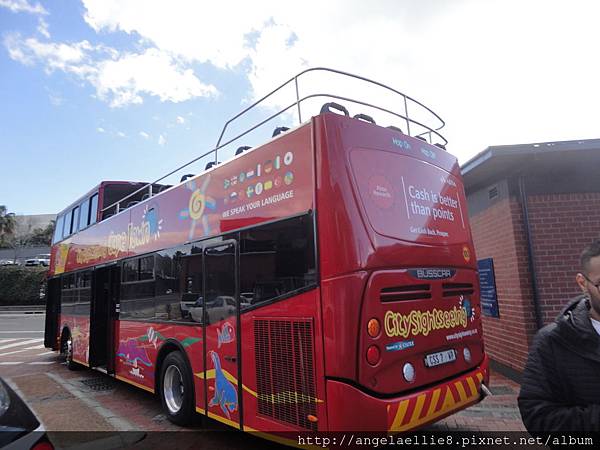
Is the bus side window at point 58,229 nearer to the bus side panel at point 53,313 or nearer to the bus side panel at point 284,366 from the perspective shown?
the bus side panel at point 53,313

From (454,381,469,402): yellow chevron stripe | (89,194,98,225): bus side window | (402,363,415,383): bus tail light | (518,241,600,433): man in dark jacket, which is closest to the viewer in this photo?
(518,241,600,433): man in dark jacket

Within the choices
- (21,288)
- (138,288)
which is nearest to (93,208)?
(138,288)

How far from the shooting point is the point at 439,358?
3783 mm

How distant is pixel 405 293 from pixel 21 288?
3964cm

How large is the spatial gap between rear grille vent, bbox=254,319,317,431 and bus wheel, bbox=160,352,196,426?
1584 mm

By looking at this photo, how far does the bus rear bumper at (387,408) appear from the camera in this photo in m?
3.06

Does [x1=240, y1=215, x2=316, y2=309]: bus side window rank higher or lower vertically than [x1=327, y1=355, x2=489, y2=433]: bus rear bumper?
higher

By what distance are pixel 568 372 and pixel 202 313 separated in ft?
12.3

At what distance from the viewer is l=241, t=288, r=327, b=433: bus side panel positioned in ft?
10.7

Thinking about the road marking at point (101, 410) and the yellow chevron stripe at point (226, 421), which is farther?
the road marking at point (101, 410)

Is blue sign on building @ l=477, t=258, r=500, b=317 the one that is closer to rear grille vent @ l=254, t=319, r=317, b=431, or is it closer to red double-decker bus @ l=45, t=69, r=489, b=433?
red double-decker bus @ l=45, t=69, r=489, b=433

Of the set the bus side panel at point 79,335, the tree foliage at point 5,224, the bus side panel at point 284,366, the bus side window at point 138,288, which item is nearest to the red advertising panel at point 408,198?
the bus side panel at point 284,366

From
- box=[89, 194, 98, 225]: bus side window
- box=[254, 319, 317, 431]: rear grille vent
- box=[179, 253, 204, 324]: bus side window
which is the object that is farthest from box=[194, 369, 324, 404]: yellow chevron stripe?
box=[89, 194, 98, 225]: bus side window

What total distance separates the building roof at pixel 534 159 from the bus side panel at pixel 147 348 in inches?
178
